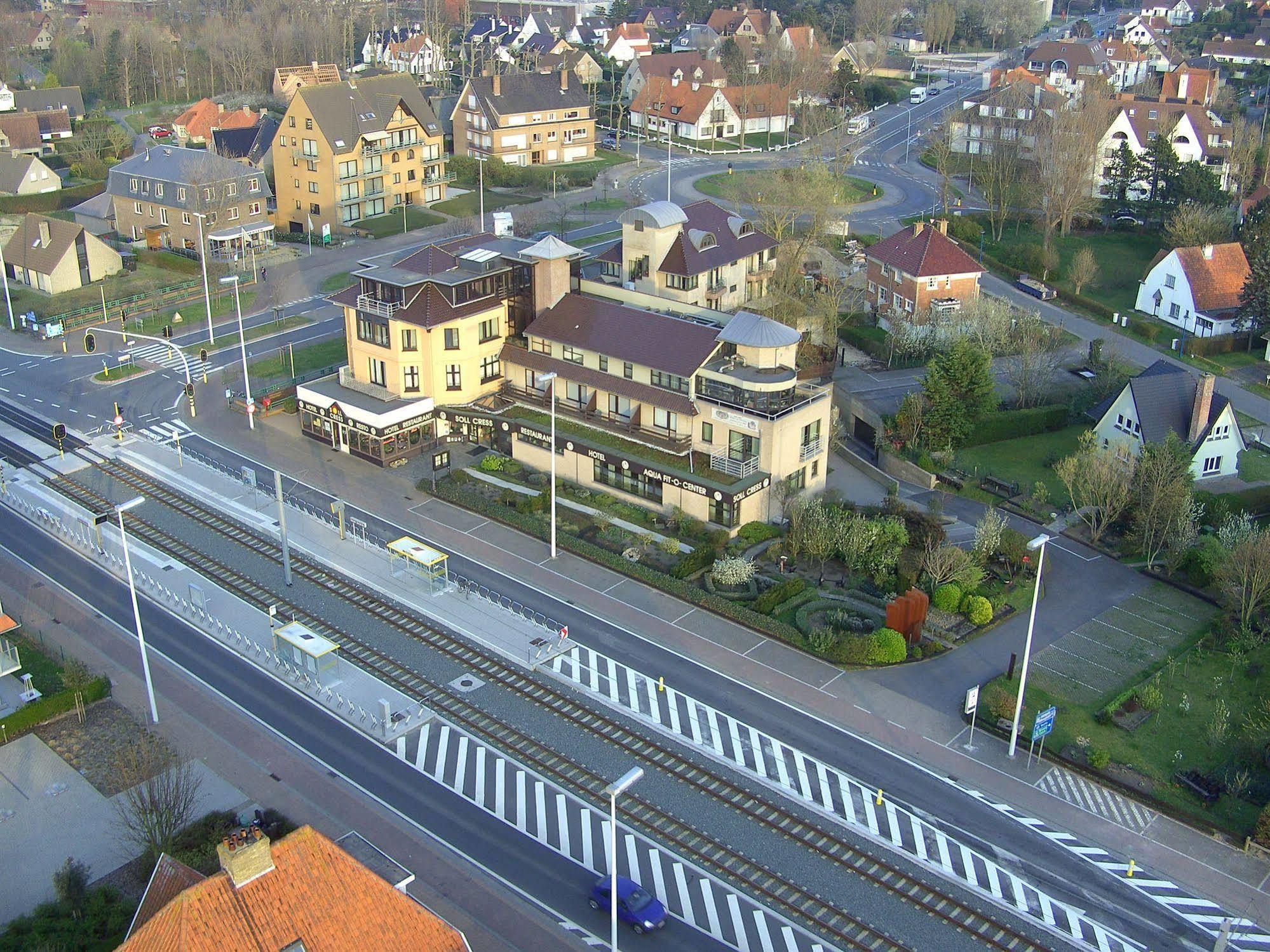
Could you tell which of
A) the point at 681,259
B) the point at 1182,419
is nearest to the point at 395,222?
the point at 681,259

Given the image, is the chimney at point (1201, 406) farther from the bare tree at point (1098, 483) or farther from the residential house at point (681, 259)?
the residential house at point (681, 259)

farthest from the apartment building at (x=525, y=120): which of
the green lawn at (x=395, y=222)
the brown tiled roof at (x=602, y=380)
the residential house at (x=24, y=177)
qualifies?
the brown tiled roof at (x=602, y=380)

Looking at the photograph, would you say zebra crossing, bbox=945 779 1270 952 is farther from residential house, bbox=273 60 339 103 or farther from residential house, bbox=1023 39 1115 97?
residential house, bbox=1023 39 1115 97

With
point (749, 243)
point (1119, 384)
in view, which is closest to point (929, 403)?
point (1119, 384)

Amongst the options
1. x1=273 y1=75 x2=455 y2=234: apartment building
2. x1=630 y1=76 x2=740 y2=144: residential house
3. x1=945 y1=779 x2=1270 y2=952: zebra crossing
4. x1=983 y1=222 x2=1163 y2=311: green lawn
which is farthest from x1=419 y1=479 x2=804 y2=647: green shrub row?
x1=630 y1=76 x2=740 y2=144: residential house

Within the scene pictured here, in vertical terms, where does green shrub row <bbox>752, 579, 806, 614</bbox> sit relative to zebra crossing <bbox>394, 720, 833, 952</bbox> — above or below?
above

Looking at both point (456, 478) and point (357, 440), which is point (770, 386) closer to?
point (456, 478)
